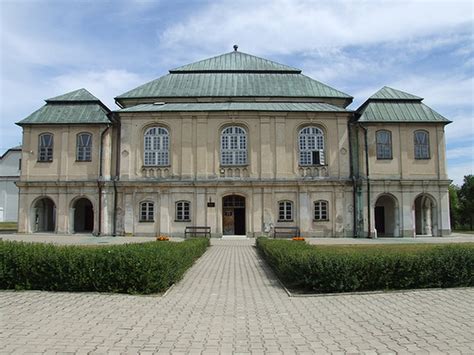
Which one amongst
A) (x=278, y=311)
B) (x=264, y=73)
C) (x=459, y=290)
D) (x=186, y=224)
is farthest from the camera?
(x=264, y=73)

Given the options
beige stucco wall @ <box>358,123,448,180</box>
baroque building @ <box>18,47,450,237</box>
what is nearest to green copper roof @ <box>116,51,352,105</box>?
baroque building @ <box>18,47,450,237</box>

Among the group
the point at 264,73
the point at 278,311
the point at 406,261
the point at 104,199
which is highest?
the point at 264,73

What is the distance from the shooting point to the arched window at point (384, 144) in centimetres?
3297

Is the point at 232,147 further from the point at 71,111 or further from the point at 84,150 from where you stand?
the point at 71,111

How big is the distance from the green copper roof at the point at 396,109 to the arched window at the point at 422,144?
111 centimetres

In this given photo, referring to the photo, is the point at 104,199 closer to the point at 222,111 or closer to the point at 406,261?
the point at 222,111

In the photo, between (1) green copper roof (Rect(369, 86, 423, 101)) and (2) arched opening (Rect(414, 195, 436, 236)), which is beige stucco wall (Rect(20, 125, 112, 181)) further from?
(2) arched opening (Rect(414, 195, 436, 236))

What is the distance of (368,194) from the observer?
106ft

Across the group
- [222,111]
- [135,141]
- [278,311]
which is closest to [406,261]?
[278,311]

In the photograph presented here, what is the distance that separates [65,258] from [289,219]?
23547 mm

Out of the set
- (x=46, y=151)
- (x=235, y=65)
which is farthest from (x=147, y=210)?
(x=235, y=65)

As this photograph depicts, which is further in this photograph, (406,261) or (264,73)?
(264,73)

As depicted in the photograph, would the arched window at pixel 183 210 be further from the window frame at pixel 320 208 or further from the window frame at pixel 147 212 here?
the window frame at pixel 320 208

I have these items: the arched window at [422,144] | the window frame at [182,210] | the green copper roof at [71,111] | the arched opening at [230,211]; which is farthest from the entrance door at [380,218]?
the green copper roof at [71,111]
